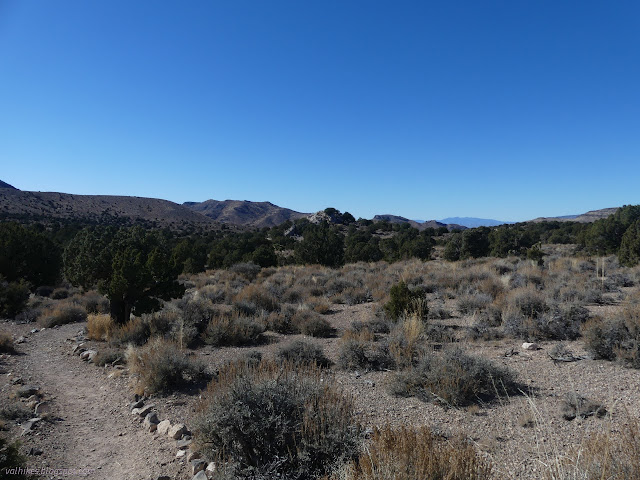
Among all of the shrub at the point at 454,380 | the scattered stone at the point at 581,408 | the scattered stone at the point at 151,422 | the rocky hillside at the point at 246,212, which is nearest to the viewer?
the scattered stone at the point at 581,408

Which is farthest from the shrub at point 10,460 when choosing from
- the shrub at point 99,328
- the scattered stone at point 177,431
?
the shrub at point 99,328

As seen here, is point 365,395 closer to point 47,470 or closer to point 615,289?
point 47,470

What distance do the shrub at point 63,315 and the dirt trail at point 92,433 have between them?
4825 mm

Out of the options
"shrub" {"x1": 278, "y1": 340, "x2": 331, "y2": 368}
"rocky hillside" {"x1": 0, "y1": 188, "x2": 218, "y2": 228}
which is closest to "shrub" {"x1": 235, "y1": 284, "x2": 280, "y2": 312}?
"shrub" {"x1": 278, "y1": 340, "x2": 331, "y2": 368}

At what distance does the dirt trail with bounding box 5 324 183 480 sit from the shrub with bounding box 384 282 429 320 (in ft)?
21.2

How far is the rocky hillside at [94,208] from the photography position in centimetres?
6444

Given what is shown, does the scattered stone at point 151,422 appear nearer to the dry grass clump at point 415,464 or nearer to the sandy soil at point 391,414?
the sandy soil at point 391,414

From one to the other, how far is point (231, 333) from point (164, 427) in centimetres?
400

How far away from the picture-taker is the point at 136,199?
298 ft

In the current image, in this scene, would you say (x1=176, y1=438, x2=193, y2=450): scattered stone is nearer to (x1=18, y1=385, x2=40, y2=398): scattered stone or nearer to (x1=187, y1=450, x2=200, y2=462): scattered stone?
(x1=187, y1=450, x2=200, y2=462): scattered stone

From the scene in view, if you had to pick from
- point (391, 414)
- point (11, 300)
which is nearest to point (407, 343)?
point (391, 414)

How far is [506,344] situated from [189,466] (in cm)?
672

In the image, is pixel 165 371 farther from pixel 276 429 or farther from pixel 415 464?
pixel 415 464

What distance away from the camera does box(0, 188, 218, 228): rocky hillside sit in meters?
64.4
